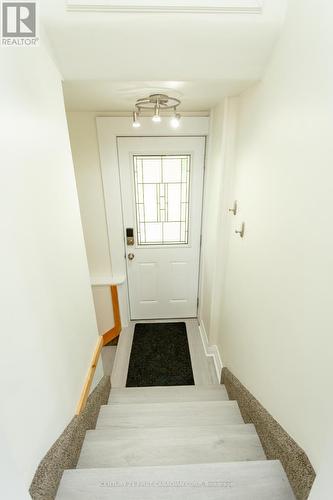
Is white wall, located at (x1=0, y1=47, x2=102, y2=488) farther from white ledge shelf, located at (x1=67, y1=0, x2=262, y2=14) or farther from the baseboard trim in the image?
the baseboard trim

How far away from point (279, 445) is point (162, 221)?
76.9 inches

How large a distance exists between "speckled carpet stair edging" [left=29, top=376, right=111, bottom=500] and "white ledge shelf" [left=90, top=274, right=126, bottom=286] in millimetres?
1163

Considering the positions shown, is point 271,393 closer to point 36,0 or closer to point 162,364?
point 162,364

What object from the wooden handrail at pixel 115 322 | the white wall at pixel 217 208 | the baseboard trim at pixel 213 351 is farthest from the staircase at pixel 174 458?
the wooden handrail at pixel 115 322

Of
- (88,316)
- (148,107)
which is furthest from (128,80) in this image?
(88,316)

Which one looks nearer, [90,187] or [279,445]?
[279,445]

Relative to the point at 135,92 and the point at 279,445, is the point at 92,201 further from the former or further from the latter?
the point at 279,445

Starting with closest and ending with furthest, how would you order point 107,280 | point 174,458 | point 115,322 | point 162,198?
point 174,458, point 162,198, point 107,280, point 115,322

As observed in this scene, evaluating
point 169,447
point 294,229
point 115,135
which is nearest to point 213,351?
point 169,447

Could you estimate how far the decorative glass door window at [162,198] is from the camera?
234 centimetres

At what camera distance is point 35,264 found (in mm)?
913

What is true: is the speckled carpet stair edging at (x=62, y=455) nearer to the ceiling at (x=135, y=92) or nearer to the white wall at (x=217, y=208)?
the white wall at (x=217, y=208)

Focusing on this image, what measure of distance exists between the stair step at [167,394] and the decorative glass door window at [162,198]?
53.9 inches

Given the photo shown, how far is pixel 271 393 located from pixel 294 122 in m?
1.21
